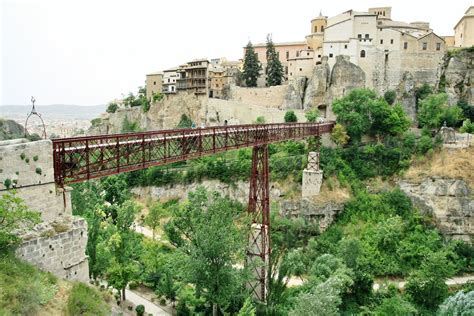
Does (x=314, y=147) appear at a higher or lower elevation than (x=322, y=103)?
lower

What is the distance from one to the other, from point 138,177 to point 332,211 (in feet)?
70.5

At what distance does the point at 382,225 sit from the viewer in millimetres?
30734

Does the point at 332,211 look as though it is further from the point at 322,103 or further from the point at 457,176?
the point at 322,103

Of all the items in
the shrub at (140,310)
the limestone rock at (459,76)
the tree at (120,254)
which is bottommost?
the shrub at (140,310)

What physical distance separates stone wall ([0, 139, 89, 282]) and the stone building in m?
45.6

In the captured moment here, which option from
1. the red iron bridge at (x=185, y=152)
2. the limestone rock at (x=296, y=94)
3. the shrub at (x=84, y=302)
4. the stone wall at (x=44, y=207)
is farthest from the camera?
the limestone rock at (x=296, y=94)

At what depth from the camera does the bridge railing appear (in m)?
13.5

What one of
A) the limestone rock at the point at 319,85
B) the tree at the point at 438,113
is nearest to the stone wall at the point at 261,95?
the limestone rock at the point at 319,85

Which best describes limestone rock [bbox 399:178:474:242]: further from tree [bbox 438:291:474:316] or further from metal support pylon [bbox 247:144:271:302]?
metal support pylon [bbox 247:144:271:302]

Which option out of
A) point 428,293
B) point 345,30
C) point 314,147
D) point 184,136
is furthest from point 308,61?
point 184,136

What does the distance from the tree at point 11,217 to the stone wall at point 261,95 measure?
4153 cm

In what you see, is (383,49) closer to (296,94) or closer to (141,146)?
(296,94)

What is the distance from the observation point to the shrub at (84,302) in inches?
466

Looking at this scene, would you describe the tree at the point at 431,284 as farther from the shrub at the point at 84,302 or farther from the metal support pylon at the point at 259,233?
the shrub at the point at 84,302
